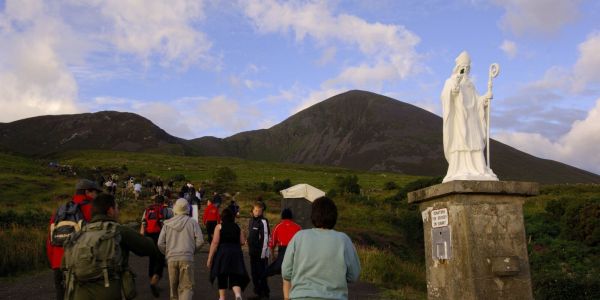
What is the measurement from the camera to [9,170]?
187ft

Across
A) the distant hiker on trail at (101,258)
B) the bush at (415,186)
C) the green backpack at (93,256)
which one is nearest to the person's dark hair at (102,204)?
the distant hiker on trail at (101,258)

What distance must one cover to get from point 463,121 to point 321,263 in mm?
4648

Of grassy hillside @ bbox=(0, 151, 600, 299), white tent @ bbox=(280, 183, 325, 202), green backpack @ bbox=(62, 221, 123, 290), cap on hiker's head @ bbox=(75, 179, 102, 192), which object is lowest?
grassy hillside @ bbox=(0, 151, 600, 299)

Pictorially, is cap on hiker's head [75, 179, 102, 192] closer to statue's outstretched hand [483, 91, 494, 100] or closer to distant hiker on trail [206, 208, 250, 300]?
distant hiker on trail [206, 208, 250, 300]

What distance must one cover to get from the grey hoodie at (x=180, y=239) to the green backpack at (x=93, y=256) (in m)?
3.37

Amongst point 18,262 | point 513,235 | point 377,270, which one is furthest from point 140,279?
point 513,235

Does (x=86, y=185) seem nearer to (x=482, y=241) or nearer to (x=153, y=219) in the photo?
(x=153, y=219)

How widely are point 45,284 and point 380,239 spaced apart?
1955 centimetres

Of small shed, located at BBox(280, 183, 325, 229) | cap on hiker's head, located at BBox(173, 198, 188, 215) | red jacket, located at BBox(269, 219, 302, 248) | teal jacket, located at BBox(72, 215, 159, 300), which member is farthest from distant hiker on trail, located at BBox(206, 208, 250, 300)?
small shed, located at BBox(280, 183, 325, 229)

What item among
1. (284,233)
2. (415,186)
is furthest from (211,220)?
(415,186)

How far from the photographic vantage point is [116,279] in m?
4.22

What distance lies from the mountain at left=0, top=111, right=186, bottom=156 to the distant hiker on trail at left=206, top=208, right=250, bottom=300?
512 ft

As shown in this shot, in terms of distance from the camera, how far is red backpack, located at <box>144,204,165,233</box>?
1042 centimetres

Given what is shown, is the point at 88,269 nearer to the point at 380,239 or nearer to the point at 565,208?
the point at 380,239
